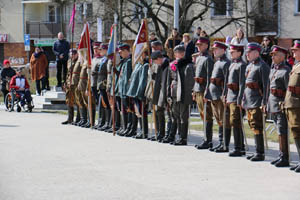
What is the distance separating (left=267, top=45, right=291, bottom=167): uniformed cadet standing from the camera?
36.2 feet

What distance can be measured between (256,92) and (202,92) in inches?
73.5

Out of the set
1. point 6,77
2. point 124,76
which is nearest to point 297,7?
point 6,77

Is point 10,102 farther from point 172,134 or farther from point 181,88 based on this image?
point 181,88

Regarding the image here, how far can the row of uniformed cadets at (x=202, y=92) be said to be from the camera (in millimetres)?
11102

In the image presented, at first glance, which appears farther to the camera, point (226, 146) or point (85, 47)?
point (85, 47)

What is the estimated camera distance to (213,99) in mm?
12891

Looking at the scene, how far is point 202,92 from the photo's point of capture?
1343 cm

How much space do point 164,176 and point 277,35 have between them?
106 ft

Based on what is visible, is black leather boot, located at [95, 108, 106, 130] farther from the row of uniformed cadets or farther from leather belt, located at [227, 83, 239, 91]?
leather belt, located at [227, 83, 239, 91]

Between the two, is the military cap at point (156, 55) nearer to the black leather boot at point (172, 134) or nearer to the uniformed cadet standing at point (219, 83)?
the black leather boot at point (172, 134)

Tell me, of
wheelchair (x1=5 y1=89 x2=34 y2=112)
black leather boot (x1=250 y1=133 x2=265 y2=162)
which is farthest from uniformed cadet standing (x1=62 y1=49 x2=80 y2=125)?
black leather boot (x1=250 y1=133 x2=265 y2=162)

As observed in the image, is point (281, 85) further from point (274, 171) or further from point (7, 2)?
point (7, 2)

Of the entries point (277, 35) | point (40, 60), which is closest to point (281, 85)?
point (40, 60)

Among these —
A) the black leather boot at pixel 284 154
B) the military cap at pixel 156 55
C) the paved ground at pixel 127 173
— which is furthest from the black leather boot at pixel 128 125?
the black leather boot at pixel 284 154
